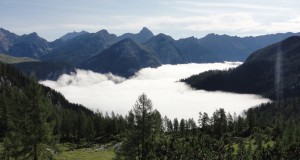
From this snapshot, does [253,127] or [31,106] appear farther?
[253,127]

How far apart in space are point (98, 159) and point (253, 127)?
98965 mm

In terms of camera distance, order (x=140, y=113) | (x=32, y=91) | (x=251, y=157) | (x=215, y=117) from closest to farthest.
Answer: (x=32, y=91) → (x=140, y=113) → (x=251, y=157) → (x=215, y=117)

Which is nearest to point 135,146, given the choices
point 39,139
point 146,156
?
point 146,156

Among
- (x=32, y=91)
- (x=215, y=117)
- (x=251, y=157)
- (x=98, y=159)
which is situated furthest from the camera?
(x=215, y=117)

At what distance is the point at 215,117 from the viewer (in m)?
164

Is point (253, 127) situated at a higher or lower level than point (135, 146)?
lower

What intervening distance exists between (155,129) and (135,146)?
14.2 ft

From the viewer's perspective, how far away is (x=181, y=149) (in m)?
99.6

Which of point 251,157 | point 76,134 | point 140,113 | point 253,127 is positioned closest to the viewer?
point 140,113

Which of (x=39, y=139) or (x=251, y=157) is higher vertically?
(x=39, y=139)

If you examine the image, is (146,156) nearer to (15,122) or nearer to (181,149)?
(15,122)

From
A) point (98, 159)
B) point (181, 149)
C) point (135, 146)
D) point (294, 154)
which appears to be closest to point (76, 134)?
point (98, 159)

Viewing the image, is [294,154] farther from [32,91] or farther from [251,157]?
[32,91]

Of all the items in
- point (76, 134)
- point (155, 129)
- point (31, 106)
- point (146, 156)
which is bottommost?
point (76, 134)
